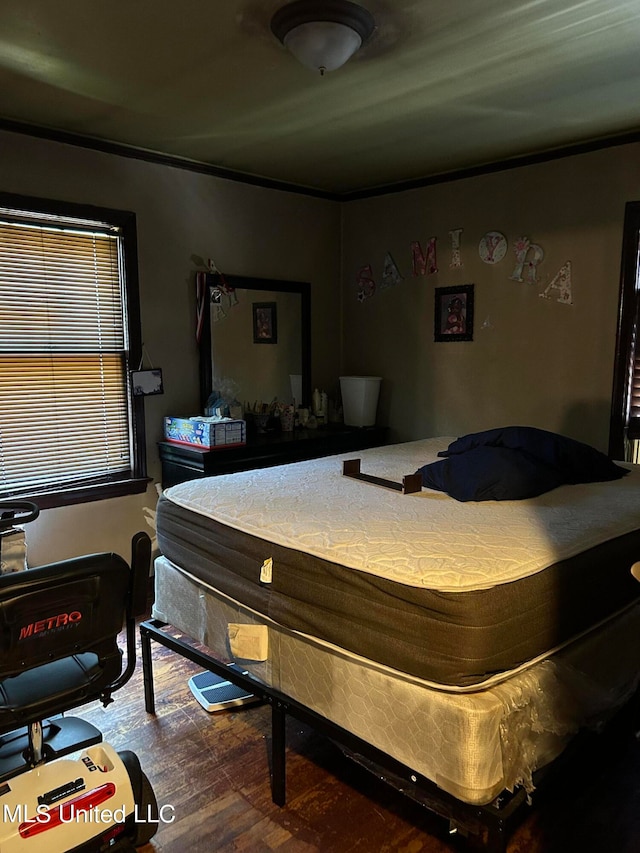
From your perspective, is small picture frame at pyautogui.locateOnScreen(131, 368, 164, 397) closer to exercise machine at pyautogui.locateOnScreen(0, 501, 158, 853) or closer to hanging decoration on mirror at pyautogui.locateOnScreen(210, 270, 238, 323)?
hanging decoration on mirror at pyautogui.locateOnScreen(210, 270, 238, 323)

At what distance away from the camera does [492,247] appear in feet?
12.1

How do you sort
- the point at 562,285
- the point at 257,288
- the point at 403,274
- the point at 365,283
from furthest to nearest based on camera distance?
the point at 365,283 < the point at 403,274 < the point at 257,288 < the point at 562,285

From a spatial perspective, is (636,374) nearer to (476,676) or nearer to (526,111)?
(526,111)

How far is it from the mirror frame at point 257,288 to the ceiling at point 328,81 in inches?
26.8

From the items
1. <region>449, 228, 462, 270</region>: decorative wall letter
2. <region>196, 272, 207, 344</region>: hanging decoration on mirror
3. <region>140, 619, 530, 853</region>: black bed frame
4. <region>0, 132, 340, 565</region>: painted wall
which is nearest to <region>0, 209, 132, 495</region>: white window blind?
<region>0, 132, 340, 565</region>: painted wall

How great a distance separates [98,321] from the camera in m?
3.31

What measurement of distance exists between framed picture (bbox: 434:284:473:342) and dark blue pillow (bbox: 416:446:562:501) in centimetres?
162

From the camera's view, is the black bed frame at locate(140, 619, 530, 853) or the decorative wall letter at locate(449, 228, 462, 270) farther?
the decorative wall letter at locate(449, 228, 462, 270)

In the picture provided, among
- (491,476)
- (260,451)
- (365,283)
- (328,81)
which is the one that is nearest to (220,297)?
(260,451)

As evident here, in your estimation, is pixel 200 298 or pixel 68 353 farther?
pixel 200 298

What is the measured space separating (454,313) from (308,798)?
112 inches

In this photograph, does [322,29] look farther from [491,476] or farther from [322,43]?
[491,476]

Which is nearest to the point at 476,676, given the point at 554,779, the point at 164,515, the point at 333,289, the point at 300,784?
the point at 554,779

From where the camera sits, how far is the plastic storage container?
4.17m
